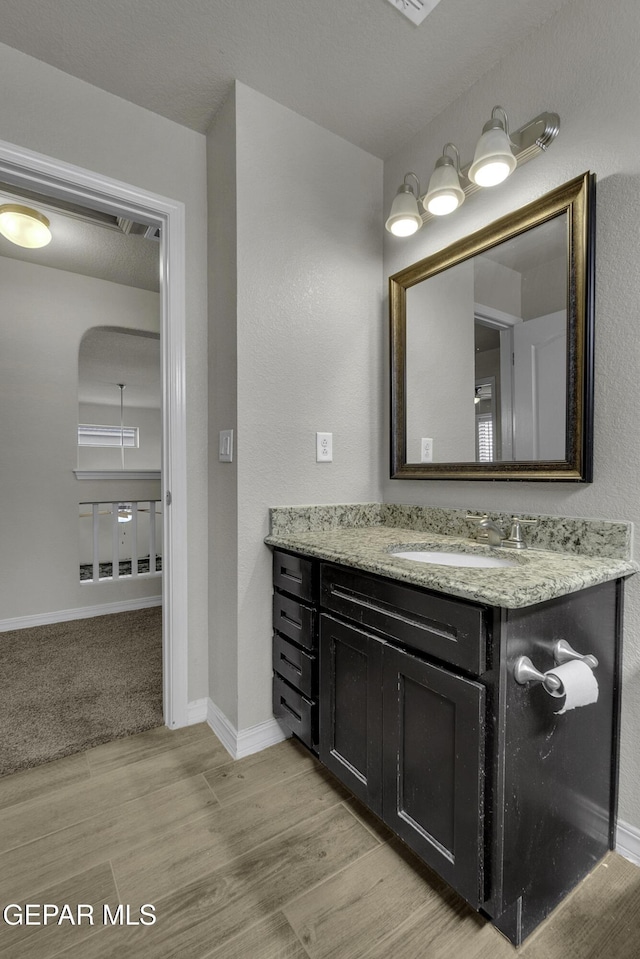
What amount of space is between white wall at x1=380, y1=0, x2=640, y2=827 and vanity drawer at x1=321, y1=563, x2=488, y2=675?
0.58 meters

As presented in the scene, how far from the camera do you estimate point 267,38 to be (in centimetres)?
147

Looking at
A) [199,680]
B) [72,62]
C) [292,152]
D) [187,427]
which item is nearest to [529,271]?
[292,152]

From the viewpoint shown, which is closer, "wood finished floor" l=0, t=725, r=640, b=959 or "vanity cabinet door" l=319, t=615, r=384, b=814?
"wood finished floor" l=0, t=725, r=640, b=959

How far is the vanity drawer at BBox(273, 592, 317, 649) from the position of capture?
1516mm

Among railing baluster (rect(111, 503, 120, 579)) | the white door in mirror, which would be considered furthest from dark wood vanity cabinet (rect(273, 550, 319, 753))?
railing baluster (rect(111, 503, 120, 579))

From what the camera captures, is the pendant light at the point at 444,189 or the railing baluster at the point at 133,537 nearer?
the pendant light at the point at 444,189

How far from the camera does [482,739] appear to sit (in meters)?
0.94

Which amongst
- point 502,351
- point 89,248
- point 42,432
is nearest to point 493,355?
point 502,351

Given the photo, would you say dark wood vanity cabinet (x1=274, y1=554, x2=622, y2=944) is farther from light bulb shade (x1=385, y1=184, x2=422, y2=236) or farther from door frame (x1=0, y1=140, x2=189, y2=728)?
light bulb shade (x1=385, y1=184, x2=422, y2=236)

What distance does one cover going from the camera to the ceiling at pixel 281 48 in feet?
4.54

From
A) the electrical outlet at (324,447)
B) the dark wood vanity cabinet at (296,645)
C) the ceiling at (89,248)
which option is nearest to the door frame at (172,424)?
the dark wood vanity cabinet at (296,645)

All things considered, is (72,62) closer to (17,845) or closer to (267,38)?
(267,38)

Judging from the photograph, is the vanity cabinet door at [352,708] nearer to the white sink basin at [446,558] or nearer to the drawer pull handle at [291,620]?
the drawer pull handle at [291,620]

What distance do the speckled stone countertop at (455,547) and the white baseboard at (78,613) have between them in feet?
7.38
